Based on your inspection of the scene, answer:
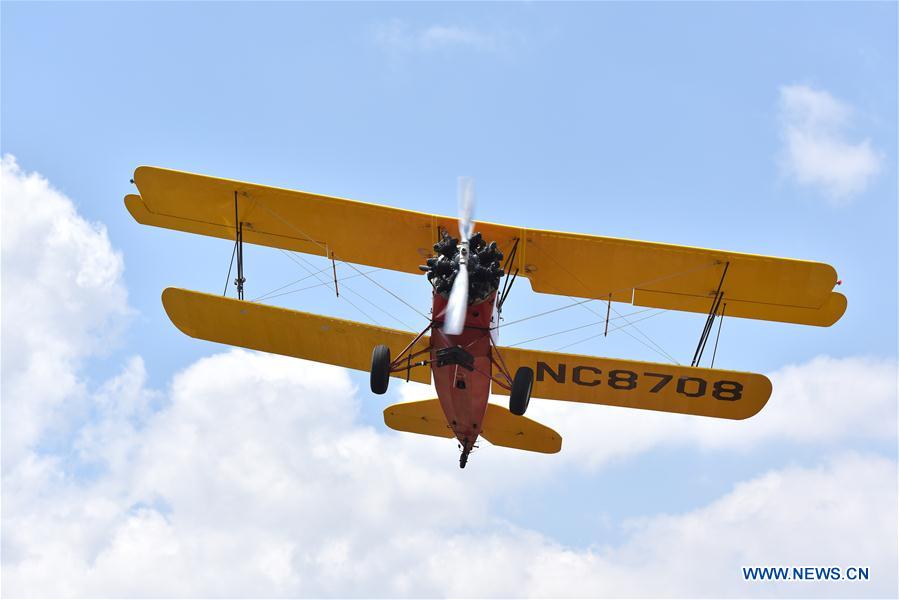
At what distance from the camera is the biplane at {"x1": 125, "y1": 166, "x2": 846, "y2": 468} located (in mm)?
14336

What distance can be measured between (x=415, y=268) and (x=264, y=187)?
273 cm

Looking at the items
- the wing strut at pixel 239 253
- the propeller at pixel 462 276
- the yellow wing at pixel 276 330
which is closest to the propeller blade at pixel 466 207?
the propeller at pixel 462 276

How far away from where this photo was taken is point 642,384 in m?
14.9

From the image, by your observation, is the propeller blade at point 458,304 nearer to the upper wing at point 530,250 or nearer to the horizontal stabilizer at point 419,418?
the upper wing at point 530,250

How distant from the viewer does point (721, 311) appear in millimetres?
15836

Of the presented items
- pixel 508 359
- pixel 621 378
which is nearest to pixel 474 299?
pixel 508 359

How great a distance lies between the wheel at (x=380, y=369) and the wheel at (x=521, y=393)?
1.63 m

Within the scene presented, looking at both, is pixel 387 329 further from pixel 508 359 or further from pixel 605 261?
pixel 605 261

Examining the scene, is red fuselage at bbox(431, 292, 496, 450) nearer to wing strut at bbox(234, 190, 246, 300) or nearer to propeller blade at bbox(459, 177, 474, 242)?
propeller blade at bbox(459, 177, 474, 242)

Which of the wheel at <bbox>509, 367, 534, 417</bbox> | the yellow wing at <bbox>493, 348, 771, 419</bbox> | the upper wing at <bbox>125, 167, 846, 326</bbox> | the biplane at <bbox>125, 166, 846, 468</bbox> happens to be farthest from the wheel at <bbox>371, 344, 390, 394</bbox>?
the upper wing at <bbox>125, 167, 846, 326</bbox>

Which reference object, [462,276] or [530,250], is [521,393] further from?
[530,250]

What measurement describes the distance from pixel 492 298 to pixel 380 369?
1763mm

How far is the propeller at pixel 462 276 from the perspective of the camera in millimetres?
12336

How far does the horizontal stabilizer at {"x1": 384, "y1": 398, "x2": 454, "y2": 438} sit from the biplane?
0.02 m
